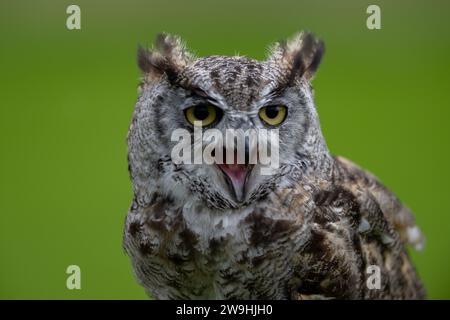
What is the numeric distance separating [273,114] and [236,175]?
0.60 ft

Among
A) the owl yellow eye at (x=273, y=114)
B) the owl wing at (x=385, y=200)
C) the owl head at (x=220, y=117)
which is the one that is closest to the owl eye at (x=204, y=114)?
the owl head at (x=220, y=117)

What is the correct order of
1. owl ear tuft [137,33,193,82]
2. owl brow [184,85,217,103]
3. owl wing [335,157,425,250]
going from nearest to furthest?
owl brow [184,85,217,103] → owl ear tuft [137,33,193,82] → owl wing [335,157,425,250]

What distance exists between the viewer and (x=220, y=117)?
1.56m

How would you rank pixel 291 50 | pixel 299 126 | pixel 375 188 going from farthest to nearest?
1. pixel 375 188
2. pixel 291 50
3. pixel 299 126

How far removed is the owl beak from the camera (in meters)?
1.62

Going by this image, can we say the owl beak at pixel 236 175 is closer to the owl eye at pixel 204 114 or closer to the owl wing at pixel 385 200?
the owl eye at pixel 204 114

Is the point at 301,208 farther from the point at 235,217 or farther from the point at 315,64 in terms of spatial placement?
the point at 315,64

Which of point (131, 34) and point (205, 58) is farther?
point (131, 34)

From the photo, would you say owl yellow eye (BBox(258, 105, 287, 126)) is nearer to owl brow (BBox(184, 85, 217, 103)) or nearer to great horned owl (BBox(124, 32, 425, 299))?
great horned owl (BBox(124, 32, 425, 299))

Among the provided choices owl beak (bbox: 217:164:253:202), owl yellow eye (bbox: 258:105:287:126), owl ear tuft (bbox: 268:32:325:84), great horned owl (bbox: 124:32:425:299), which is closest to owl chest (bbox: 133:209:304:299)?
great horned owl (bbox: 124:32:425:299)

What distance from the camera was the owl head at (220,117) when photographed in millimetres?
1550

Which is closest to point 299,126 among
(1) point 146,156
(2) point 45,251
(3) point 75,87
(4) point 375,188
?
(1) point 146,156

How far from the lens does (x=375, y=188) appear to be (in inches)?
85.2

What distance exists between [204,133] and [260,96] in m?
0.16
